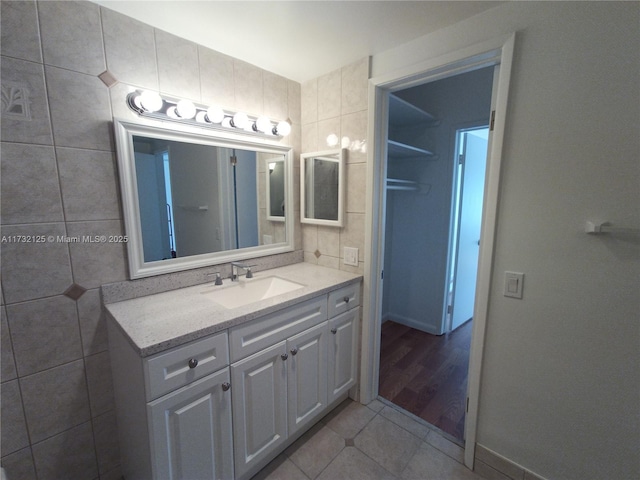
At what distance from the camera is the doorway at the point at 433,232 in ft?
7.62

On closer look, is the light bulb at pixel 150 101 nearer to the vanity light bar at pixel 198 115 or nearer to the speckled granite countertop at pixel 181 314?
the vanity light bar at pixel 198 115

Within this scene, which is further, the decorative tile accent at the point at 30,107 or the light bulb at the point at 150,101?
the light bulb at the point at 150,101

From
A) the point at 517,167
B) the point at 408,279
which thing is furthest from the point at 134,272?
the point at 408,279

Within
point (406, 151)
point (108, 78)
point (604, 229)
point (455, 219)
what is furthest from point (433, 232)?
point (108, 78)

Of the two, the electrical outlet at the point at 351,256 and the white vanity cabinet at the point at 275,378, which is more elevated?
the electrical outlet at the point at 351,256

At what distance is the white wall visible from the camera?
1.04 metres

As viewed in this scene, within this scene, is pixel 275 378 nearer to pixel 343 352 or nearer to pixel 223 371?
pixel 223 371

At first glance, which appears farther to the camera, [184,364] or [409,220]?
[409,220]

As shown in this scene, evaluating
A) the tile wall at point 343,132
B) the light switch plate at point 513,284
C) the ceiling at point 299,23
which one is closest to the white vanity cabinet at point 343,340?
the tile wall at point 343,132

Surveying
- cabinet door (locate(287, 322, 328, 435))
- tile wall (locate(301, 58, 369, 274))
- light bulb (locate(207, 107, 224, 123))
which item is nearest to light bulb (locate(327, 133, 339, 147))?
tile wall (locate(301, 58, 369, 274))

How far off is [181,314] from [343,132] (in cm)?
143

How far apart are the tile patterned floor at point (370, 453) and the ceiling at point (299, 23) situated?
7.46ft

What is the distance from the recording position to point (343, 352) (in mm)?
1805

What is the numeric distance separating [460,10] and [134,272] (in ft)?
6.50
